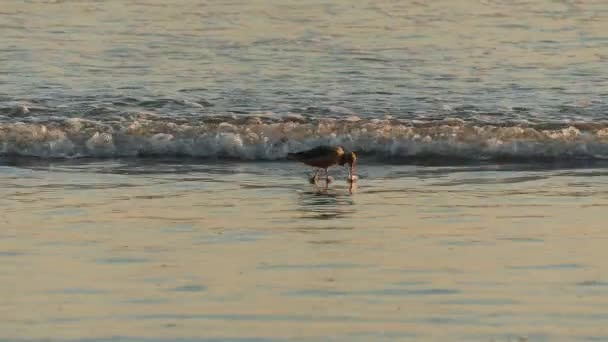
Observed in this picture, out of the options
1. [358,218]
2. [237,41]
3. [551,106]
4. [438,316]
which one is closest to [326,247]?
[358,218]

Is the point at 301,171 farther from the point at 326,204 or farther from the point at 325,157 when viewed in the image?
the point at 326,204

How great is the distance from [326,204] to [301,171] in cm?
229

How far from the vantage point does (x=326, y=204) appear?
42.3ft

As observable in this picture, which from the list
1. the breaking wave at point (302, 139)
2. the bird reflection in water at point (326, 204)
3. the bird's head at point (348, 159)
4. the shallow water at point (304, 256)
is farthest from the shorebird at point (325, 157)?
the breaking wave at point (302, 139)

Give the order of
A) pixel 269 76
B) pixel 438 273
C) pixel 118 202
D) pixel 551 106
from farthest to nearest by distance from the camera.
→ pixel 269 76 → pixel 551 106 → pixel 118 202 → pixel 438 273

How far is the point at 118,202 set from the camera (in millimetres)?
12750

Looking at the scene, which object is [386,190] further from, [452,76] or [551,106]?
[452,76]

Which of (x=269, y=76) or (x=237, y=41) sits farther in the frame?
(x=237, y=41)

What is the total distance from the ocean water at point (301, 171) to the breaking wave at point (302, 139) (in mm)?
35

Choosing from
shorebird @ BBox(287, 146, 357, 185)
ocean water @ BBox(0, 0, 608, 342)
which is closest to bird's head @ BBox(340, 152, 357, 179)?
shorebird @ BBox(287, 146, 357, 185)

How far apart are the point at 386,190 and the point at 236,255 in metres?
3.41

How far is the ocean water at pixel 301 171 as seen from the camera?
8.83m

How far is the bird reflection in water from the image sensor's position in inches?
482

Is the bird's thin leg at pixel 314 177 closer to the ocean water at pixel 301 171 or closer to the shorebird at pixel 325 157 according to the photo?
the shorebird at pixel 325 157
